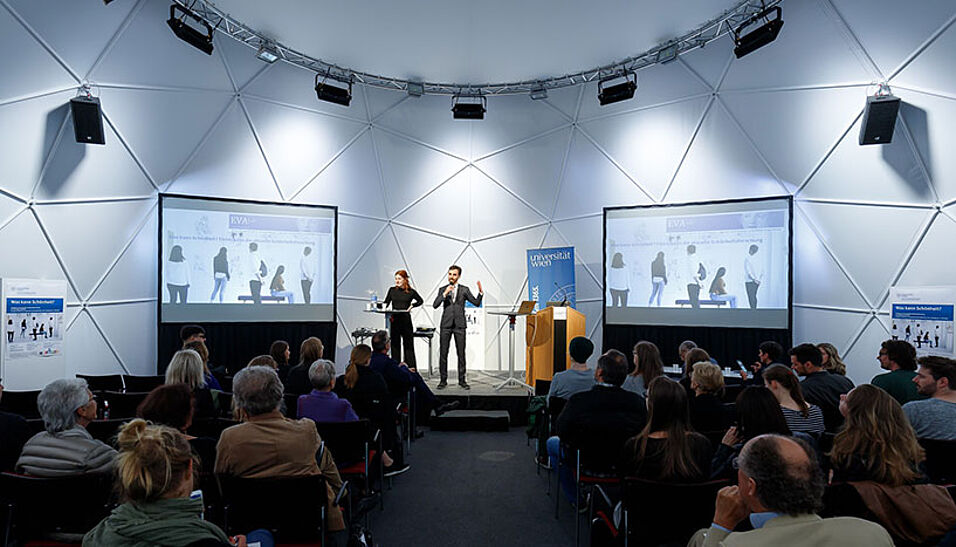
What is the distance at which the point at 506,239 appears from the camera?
437 inches

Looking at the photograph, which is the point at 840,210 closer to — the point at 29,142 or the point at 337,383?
the point at 337,383

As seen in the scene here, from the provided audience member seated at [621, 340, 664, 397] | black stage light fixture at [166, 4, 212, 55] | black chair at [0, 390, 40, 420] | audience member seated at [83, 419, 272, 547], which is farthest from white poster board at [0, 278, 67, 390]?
audience member seated at [621, 340, 664, 397]

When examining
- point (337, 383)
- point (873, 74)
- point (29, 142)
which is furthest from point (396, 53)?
point (873, 74)

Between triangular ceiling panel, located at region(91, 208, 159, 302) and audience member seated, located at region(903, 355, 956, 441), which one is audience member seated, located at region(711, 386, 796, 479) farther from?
triangular ceiling panel, located at region(91, 208, 159, 302)

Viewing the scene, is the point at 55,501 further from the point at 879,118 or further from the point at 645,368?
the point at 879,118

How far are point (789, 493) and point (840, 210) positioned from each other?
24.0ft

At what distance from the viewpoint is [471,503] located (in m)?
4.72

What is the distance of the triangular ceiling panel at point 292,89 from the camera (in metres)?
9.55

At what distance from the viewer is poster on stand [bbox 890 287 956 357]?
6195 millimetres

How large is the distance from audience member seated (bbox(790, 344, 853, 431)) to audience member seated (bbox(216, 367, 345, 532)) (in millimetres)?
3685

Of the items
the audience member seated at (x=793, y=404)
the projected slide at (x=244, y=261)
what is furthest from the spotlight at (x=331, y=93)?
the audience member seated at (x=793, y=404)

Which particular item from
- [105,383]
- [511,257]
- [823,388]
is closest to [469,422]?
[105,383]

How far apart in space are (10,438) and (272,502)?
1.69 m

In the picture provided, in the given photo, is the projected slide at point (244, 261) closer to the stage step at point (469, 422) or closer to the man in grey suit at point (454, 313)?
the man in grey suit at point (454, 313)
